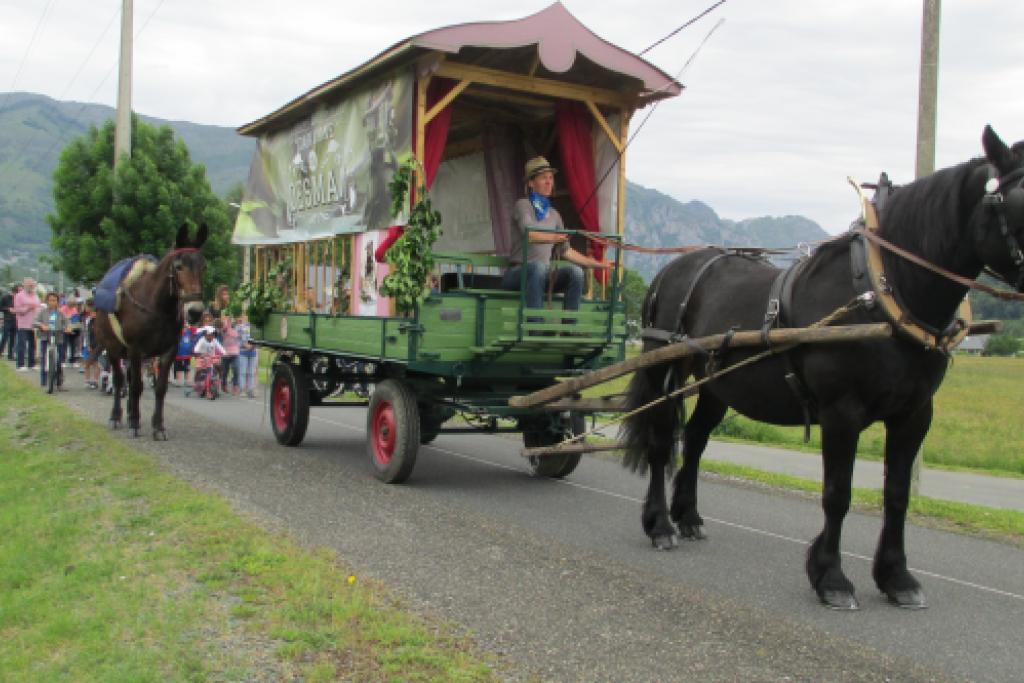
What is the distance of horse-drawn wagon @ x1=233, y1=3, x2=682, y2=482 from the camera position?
749 centimetres

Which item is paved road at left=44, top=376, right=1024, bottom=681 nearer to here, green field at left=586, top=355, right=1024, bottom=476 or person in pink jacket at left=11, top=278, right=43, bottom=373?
green field at left=586, top=355, right=1024, bottom=476

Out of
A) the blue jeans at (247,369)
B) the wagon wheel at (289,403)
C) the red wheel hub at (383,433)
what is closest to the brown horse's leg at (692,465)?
the red wheel hub at (383,433)

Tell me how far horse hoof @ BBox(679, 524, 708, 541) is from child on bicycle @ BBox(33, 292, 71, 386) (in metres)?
11.9

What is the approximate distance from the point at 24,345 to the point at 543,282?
16.2m

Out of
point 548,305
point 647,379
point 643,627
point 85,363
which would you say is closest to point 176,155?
point 85,363

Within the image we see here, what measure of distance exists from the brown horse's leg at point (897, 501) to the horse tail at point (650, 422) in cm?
163

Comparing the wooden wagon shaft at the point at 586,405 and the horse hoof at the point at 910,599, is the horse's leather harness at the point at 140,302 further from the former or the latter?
the horse hoof at the point at 910,599

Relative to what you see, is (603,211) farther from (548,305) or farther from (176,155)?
(176,155)

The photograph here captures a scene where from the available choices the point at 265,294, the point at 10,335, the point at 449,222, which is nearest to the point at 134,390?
the point at 265,294

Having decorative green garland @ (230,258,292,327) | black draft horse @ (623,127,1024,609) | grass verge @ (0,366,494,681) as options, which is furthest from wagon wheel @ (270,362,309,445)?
black draft horse @ (623,127,1024,609)

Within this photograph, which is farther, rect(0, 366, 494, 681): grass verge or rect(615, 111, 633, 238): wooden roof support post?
rect(615, 111, 633, 238): wooden roof support post

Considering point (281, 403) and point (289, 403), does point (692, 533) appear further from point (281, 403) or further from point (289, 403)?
point (281, 403)

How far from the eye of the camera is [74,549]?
543 cm

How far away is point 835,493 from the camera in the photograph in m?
4.91
